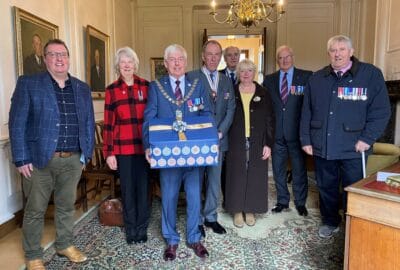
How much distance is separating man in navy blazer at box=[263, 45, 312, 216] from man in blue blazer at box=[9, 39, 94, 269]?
5.43 feet

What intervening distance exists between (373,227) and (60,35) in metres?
3.55

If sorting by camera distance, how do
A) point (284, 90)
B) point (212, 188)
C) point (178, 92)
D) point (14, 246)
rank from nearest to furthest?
point (178, 92) < point (14, 246) < point (212, 188) < point (284, 90)

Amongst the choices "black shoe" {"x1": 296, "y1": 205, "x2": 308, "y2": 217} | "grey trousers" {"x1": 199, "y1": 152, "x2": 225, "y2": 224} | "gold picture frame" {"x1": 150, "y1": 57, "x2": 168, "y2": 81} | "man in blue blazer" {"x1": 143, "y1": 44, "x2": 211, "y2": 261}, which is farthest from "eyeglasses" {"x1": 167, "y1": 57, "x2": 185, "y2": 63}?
"gold picture frame" {"x1": 150, "y1": 57, "x2": 168, "y2": 81}

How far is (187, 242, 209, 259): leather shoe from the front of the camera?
7.67 feet

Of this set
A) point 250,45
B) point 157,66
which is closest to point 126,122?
point 157,66

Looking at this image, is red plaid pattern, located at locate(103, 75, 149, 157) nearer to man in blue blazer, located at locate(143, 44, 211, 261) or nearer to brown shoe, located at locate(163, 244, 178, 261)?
man in blue blazer, located at locate(143, 44, 211, 261)

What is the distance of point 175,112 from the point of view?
7.26 feet

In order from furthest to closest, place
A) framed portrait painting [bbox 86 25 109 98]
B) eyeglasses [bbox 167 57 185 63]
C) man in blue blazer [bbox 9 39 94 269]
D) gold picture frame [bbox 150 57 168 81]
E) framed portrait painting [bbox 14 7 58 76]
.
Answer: gold picture frame [bbox 150 57 168 81], framed portrait painting [bbox 86 25 109 98], framed portrait painting [bbox 14 7 58 76], eyeglasses [bbox 167 57 185 63], man in blue blazer [bbox 9 39 94 269]

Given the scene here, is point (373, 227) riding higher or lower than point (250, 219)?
higher

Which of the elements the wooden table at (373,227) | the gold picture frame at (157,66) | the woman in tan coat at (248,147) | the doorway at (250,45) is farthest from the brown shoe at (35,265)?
the gold picture frame at (157,66)

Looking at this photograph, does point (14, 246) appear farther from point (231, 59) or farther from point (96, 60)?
point (96, 60)

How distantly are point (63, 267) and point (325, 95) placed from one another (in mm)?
2241

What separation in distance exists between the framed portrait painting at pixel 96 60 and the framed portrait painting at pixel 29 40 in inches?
37.4

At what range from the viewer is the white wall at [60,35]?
2758mm
